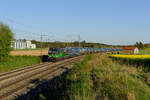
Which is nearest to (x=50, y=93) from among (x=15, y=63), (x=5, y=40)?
(x=15, y=63)

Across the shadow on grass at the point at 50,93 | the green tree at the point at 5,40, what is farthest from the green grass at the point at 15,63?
the shadow on grass at the point at 50,93

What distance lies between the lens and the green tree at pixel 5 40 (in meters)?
20.4

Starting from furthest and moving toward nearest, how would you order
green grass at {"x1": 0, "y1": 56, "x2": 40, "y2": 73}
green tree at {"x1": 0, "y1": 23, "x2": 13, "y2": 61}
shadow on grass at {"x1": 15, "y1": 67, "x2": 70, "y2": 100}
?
green tree at {"x1": 0, "y1": 23, "x2": 13, "y2": 61}
green grass at {"x1": 0, "y1": 56, "x2": 40, "y2": 73}
shadow on grass at {"x1": 15, "y1": 67, "x2": 70, "y2": 100}

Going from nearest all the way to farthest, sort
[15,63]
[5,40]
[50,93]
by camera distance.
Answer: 1. [50,93]
2. [5,40]
3. [15,63]

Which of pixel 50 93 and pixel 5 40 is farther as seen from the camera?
pixel 5 40

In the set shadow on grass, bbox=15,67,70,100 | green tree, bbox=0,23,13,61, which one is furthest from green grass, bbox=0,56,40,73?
shadow on grass, bbox=15,67,70,100

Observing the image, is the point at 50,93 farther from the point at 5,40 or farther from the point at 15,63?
the point at 5,40

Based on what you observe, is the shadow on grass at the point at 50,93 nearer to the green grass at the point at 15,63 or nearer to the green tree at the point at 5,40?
the green grass at the point at 15,63

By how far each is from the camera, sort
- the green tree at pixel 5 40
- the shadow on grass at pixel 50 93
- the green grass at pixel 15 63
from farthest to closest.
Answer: the green tree at pixel 5 40
the green grass at pixel 15 63
the shadow on grass at pixel 50 93

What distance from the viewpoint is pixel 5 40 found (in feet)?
68.5

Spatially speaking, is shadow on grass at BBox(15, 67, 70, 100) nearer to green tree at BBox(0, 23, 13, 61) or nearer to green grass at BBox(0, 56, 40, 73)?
green grass at BBox(0, 56, 40, 73)

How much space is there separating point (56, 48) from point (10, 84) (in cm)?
1383

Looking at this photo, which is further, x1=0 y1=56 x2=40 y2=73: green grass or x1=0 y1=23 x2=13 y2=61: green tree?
x1=0 y1=23 x2=13 y2=61: green tree

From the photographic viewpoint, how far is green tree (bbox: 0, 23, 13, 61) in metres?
20.4
